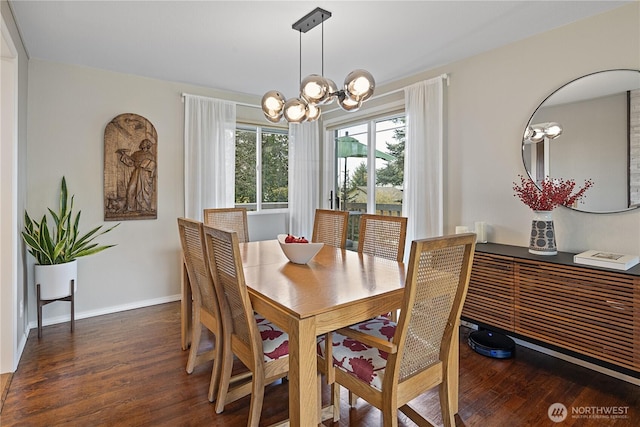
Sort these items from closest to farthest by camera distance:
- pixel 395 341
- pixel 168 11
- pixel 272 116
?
pixel 395 341 → pixel 168 11 → pixel 272 116

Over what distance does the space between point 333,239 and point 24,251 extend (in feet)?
8.76

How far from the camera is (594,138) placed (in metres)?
2.49

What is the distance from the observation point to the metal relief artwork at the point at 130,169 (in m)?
3.61

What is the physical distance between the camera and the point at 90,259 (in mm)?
3566

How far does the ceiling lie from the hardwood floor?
2.51 meters

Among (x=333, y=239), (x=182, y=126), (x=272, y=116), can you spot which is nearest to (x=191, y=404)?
(x=333, y=239)

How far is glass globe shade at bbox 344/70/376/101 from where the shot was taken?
2.12 m

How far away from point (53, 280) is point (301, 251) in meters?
2.32

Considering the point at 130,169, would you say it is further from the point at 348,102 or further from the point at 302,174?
the point at 348,102

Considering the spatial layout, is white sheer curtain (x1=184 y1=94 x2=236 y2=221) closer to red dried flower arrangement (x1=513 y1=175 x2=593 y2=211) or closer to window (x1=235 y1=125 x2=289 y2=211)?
window (x1=235 y1=125 x2=289 y2=211)

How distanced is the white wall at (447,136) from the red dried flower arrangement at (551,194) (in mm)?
162

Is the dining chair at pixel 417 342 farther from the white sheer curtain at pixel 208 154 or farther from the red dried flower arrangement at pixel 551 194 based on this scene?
the white sheer curtain at pixel 208 154

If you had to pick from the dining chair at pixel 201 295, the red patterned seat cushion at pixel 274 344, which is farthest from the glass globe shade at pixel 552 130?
the dining chair at pixel 201 295

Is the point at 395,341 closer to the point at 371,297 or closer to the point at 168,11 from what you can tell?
the point at 371,297
